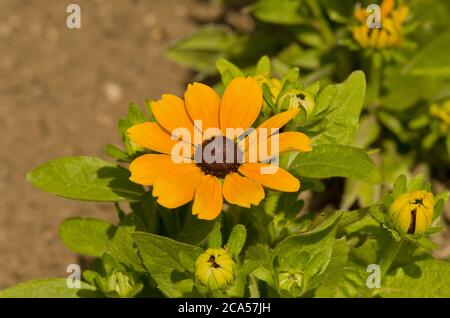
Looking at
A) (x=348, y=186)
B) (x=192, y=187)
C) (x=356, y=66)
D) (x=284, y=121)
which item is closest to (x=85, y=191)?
(x=192, y=187)

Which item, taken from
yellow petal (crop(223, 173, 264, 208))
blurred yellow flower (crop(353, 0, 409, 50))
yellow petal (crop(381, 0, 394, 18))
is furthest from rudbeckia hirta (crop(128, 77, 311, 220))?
yellow petal (crop(381, 0, 394, 18))

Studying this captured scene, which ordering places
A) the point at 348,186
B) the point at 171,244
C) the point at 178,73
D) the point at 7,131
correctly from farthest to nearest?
the point at 178,73 < the point at 7,131 < the point at 348,186 < the point at 171,244

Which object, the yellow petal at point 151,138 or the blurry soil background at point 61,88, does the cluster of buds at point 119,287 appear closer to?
the yellow petal at point 151,138

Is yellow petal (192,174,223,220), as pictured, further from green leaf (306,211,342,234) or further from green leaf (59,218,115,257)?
green leaf (59,218,115,257)

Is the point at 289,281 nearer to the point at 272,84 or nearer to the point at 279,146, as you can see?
the point at 279,146

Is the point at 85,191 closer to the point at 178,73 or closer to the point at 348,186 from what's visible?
the point at 348,186

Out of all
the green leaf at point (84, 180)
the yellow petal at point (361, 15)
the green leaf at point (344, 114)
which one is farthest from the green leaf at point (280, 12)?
the green leaf at point (84, 180)

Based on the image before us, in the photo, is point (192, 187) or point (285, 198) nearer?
point (192, 187)
